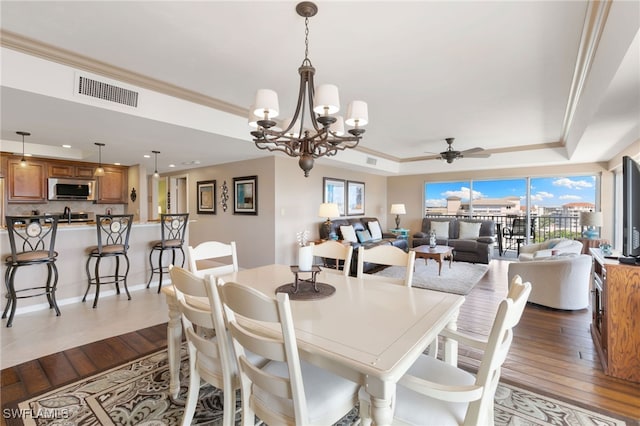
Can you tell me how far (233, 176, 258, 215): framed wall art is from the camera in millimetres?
5586

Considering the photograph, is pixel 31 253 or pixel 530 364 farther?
pixel 31 253

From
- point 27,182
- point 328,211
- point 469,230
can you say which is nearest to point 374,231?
point 328,211

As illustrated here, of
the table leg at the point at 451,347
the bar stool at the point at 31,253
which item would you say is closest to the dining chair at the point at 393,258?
the table leg at the point at 451,347

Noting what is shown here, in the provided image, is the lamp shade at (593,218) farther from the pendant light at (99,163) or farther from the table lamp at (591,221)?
the pendant light at (99,163)

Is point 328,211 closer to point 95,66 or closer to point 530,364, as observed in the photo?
point 530,364

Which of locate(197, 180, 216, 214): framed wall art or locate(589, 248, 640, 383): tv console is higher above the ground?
locate(197, 180, 216, 214): framed wall art

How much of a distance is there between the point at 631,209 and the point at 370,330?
2515mm

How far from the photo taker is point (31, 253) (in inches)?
127

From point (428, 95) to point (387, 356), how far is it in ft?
10.4

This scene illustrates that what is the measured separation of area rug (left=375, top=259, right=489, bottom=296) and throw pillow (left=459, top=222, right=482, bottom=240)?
97cm

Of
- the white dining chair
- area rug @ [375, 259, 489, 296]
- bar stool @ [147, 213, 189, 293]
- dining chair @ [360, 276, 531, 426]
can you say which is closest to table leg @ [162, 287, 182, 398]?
the white dining chair

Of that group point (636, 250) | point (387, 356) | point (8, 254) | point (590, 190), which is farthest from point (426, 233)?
point (8, 254)

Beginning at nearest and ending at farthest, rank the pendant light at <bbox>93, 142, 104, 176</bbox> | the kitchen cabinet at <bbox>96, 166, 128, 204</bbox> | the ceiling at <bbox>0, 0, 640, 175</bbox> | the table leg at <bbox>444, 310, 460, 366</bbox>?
the table leg at <bbox>444, 310, 460, 366</bbox>
the ceiling at <bbox>0, 0, 640, 175</bbox>
the pendant light at <bbox>93, 142, 104, 176</bbox>
the kitchen cabinet at <bbox>96, 166, 128, 204</bbox>

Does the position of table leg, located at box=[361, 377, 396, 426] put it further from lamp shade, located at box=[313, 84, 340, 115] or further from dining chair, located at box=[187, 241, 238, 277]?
dining chair, located at box=[187, 241, 238, 277]
